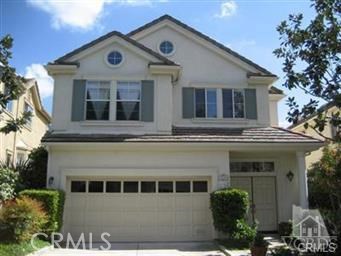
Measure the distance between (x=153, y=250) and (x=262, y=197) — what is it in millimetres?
6026

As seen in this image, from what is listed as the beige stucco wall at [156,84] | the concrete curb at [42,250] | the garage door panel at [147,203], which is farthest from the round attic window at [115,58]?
the concrete curb at [42,250]

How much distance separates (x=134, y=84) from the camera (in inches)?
686

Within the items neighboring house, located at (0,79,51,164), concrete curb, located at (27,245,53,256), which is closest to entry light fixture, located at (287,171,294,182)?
concrete curb, located at (27,245,53,256)

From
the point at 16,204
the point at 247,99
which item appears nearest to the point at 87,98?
the point at 16,204

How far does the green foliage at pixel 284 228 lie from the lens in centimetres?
1617

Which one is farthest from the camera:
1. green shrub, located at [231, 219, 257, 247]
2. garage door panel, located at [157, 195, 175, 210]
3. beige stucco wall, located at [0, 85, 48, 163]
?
beige stucco wall, located at [0, 85, 48, 163]

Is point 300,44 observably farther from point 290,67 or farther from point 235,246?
point 235,246

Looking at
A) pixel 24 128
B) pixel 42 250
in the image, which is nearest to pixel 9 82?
pixel 42 250

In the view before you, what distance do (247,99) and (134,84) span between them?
531cm

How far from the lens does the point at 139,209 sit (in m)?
16.3

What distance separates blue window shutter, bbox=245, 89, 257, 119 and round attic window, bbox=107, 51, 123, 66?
5.99 meters

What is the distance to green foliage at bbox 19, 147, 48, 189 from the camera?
17.6 m

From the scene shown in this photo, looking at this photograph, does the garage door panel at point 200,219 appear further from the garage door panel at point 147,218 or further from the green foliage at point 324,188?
the green foliage at point 324,188

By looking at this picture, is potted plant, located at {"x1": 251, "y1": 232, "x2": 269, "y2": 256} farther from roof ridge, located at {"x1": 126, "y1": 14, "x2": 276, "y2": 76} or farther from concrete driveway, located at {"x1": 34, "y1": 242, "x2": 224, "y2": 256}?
roof ridge, located at {"x1": 126, "y1": 14, "x2": 276, "y2": 76}
